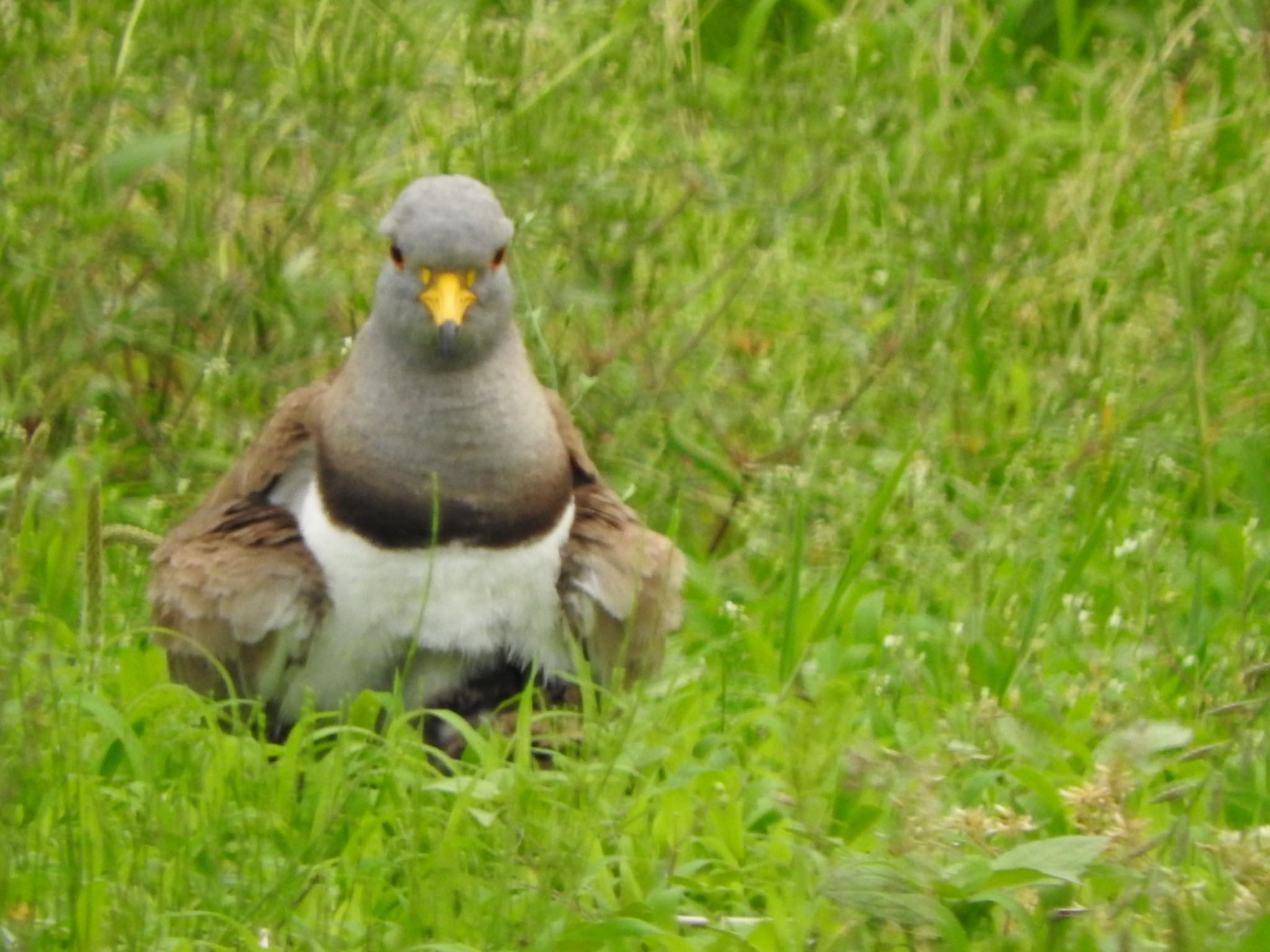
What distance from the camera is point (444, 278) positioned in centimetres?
466

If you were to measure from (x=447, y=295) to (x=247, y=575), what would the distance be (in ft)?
2.20

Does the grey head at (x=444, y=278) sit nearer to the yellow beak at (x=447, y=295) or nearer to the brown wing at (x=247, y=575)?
the yellow beak at (x=447, y=295)

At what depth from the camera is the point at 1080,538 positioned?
5566 mm

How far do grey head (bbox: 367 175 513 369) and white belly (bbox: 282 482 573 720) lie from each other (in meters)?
0.39

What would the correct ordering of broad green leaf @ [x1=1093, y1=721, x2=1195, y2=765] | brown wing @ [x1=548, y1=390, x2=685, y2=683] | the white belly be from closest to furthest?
broad green leaf @ [x1=1093, y1=721, x2=1195, y2=765] < the white belly < brown wing @ [x1=548, y1=390, x2=685, y2=683]

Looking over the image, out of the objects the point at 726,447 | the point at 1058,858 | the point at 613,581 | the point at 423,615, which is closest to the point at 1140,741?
the point at 1058,858

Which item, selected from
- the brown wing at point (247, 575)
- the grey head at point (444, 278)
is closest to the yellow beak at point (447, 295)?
the grey head at point (444, 278)

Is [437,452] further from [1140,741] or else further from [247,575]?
[1140,741]

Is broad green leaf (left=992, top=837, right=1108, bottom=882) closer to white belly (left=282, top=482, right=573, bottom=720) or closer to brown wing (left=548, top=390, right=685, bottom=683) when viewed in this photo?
brown wing (left=548, top=390, right=685, bottom=683)

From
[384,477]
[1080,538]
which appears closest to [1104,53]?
[1080,538]

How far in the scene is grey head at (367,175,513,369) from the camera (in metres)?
4.63

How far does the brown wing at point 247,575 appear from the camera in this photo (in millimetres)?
4480

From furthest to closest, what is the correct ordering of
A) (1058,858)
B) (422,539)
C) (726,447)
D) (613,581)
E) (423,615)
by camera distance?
(726,447), (613,581), (422,539), (423,615), (1058,858)

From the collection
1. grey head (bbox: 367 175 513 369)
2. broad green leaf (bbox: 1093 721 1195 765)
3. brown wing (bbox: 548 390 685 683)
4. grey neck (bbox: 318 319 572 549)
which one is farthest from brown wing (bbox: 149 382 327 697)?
broad green leaf (bbox: 1093 721 1195 765)
